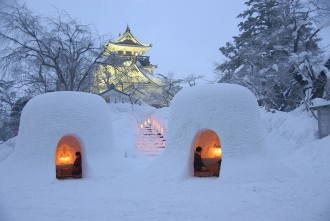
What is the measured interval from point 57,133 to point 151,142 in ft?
31.6

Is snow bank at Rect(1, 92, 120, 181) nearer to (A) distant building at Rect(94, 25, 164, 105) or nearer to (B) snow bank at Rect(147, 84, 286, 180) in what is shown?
(B) snow bank at Rect(147, 84, 286, 180)

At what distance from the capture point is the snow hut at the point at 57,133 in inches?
372

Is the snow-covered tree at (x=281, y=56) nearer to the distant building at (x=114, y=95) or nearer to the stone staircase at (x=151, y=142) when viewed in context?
the stone staircase at (x=151, y=142)

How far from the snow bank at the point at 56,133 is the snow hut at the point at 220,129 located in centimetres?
192

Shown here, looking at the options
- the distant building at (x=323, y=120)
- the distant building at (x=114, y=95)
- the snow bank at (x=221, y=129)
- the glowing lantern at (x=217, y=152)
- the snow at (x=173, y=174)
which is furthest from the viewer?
the distant building at (x=114, y=95)

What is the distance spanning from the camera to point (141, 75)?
108 feet

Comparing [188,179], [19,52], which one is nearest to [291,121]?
[188,179]

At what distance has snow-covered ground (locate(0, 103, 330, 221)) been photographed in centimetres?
605

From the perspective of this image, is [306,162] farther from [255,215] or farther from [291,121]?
[255,215]

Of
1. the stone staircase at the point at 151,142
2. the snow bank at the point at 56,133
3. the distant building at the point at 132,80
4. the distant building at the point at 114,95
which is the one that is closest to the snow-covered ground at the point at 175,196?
the snow bank at the point at 56,133

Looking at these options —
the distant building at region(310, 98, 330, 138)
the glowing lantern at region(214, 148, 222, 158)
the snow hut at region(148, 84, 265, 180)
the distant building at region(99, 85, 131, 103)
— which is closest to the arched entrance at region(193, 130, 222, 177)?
the glowing lantern at region(214, 148, 222, 158)

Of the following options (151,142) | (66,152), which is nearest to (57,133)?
(66,152)

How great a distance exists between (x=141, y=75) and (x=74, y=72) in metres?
16.4

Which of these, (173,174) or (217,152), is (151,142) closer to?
(217,152)
